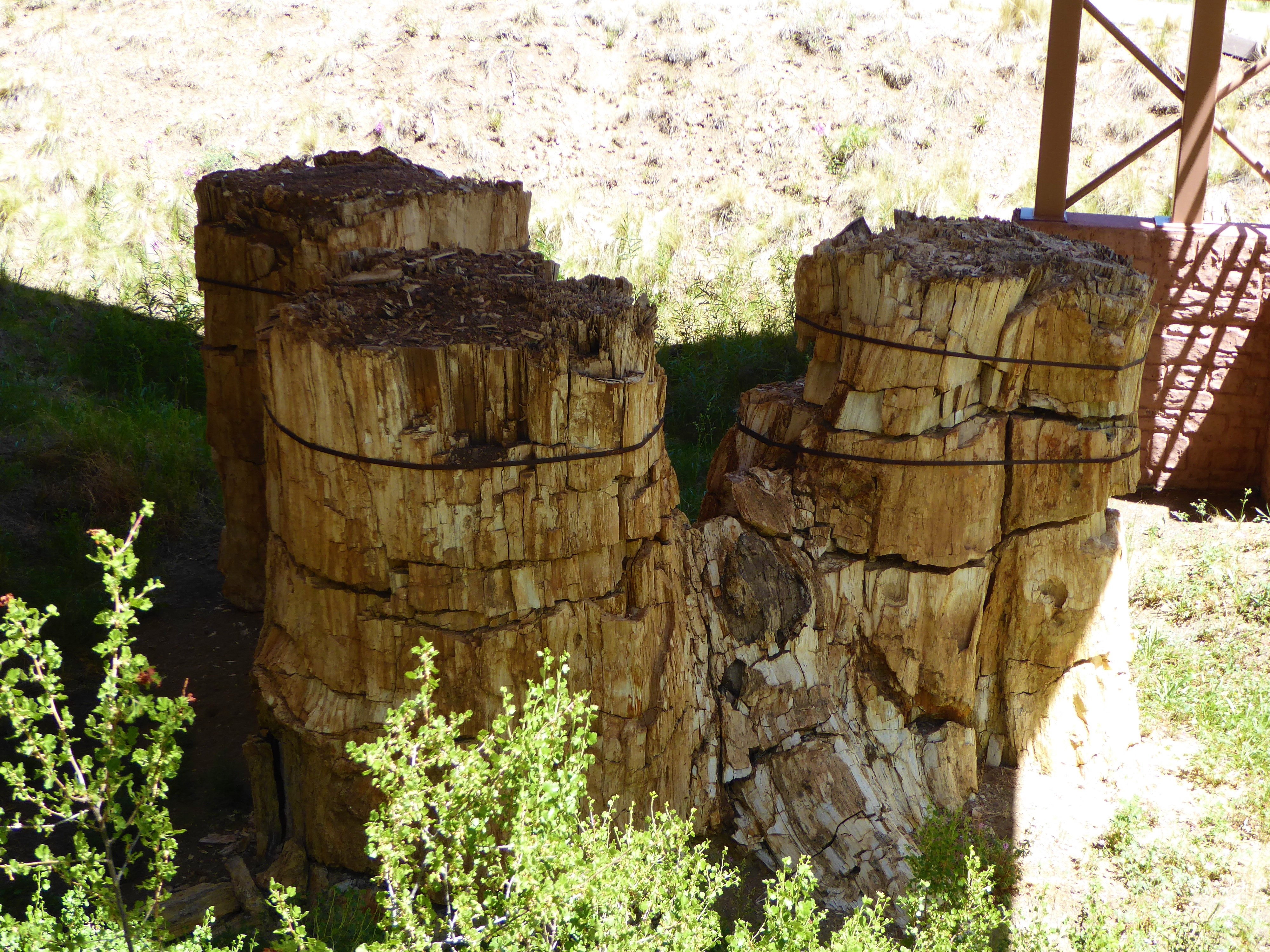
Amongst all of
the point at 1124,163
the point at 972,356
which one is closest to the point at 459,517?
the point at 972,356

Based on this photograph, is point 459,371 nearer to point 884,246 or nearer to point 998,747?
point 884,246

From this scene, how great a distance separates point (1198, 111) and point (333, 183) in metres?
5.43

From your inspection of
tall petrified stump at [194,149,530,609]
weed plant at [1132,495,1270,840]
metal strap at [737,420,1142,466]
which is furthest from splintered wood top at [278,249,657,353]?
weed plant at [1132,495,1270,840]

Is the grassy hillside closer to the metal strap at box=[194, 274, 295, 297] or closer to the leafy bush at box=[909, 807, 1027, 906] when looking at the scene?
the metal strap at box=[194, 274, 295, 297]

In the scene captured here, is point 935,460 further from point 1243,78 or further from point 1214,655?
point 1243,78

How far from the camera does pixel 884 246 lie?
371 cm

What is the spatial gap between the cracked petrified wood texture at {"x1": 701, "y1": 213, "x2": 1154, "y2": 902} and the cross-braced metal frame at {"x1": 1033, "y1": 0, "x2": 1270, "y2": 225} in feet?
10.0

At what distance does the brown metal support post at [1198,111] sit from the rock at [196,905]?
258 inches

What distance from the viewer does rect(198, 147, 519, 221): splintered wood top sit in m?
4.21

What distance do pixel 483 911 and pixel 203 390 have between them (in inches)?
226

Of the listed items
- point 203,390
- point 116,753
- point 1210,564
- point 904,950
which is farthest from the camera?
point 203,390

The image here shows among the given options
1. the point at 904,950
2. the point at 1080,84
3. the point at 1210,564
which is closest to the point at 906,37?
the point at 1080,84

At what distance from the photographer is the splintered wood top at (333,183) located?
421 cm

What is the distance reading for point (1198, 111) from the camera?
21.6 ft
